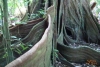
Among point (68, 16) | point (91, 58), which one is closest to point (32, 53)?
point (91, 58)

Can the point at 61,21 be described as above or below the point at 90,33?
above

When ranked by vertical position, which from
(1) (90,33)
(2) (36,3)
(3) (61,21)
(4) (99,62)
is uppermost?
(2) (36,3)

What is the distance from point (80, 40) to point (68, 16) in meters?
0.96

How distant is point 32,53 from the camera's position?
197 centimetres

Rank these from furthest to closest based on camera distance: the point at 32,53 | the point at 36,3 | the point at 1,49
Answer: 1. the point at 36,3
2. the point at 1,49
3. the point at 32,53

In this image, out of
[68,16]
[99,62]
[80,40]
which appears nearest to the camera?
[99,62]

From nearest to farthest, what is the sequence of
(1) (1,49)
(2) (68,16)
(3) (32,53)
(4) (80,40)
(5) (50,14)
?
(3) (32,53)
(1) (1,49)
(5) (50,14)
(2) (68,16)
(4) (80,40)

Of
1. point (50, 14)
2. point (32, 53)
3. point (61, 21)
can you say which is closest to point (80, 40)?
point (61, 21)

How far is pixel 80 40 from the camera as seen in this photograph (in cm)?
637

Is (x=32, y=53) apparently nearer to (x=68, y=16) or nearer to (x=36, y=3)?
(x=36, y=3)

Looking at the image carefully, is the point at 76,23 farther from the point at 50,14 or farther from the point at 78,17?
the point at 50,14

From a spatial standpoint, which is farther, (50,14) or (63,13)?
(63,13)

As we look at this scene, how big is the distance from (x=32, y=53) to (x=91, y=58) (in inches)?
121

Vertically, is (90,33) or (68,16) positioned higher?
(68,16)
